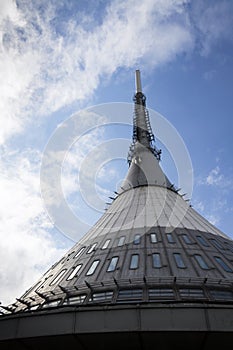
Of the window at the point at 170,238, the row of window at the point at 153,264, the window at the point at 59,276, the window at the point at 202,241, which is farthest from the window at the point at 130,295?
the window at the point at 202,241

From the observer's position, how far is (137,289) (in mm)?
17609

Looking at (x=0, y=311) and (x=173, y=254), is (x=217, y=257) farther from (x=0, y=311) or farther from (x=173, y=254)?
(x=0, y=311)

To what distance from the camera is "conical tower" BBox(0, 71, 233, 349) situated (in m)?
12.8

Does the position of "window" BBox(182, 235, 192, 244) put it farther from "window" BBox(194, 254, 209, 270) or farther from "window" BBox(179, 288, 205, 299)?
"window" BBox(179, 288, 205, 299)

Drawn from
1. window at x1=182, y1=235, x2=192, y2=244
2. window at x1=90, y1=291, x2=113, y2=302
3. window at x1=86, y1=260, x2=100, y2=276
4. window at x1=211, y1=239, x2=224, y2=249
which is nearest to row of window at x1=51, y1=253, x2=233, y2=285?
window at x1=86, y1=260, x2=100, y2=276

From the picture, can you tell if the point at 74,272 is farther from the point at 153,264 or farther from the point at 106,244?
the point at 153,264

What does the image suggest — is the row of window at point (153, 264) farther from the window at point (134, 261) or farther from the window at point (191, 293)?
the window at point (191, 293)

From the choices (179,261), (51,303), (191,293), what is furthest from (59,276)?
(191,293)

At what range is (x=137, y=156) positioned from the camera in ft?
158

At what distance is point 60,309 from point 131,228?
13.4m

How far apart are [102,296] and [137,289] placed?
178 centimetres

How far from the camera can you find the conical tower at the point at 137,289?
1283 cm

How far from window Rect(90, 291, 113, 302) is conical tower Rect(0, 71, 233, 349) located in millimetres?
50

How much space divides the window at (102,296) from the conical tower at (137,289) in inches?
2.0
